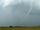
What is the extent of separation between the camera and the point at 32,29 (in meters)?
41.2

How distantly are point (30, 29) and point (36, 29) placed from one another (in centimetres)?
211

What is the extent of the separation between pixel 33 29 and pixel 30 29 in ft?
3.45

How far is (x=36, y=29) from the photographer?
134 feet

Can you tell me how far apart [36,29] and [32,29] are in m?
1.43

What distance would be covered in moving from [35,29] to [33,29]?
0.70 m

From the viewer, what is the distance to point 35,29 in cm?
4056

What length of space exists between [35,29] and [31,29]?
1.40 meters

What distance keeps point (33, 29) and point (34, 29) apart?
392mm

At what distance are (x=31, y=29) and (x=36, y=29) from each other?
1.76 meters

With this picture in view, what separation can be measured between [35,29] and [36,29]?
422mm

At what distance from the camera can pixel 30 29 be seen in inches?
1606

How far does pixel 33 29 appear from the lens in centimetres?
4066

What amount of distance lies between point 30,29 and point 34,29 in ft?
4.63

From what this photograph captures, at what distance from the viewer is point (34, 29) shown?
1592 inches
